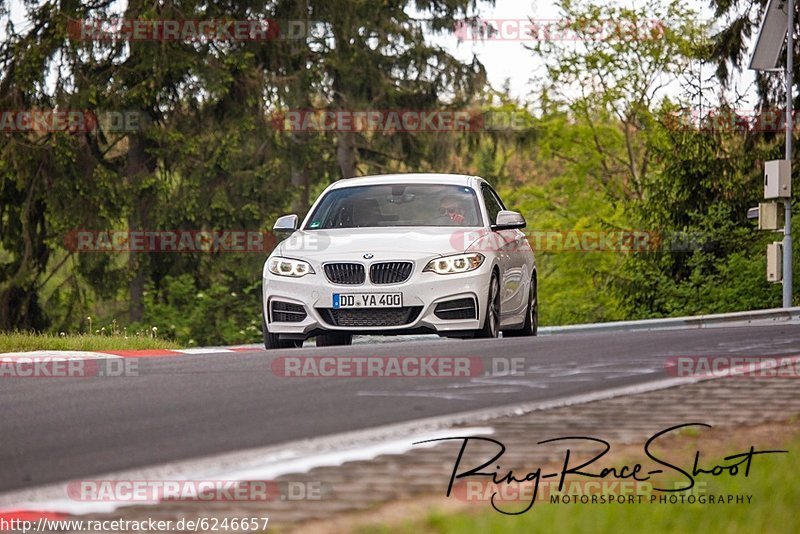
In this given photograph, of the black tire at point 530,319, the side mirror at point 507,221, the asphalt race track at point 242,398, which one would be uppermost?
the side mirror at point 507,221

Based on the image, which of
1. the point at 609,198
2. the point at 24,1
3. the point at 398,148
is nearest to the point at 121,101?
the point at 24,1

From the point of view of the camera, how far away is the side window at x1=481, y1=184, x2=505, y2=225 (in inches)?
649

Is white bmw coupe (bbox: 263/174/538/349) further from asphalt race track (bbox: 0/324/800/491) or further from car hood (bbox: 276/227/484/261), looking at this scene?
asphalt race track (bbox: 0/324/800/491)

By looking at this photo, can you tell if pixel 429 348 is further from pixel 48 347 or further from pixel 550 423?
pixel 48 347

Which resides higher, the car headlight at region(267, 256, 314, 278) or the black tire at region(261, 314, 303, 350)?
the car headlight at region(267, 256, 314, 278)

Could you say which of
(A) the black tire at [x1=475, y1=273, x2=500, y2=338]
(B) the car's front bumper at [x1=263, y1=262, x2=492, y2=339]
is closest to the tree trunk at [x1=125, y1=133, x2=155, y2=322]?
(A) the black tire at [x1=475, y1=273, x2=500, y2=338]

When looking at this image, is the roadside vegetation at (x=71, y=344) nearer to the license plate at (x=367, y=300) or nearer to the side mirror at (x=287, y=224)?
the side mirror at (x=287, y=224)

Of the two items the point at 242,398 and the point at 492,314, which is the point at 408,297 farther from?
the point at 242,398

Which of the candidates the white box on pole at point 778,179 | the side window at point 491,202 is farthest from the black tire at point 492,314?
the white box on pole at point 778,179

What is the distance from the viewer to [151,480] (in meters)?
6.50

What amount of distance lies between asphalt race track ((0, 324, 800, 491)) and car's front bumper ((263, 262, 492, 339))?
1180mm

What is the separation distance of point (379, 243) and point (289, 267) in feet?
2.96

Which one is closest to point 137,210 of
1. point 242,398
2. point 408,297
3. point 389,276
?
point 389,276

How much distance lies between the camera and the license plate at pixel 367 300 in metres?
14.4
